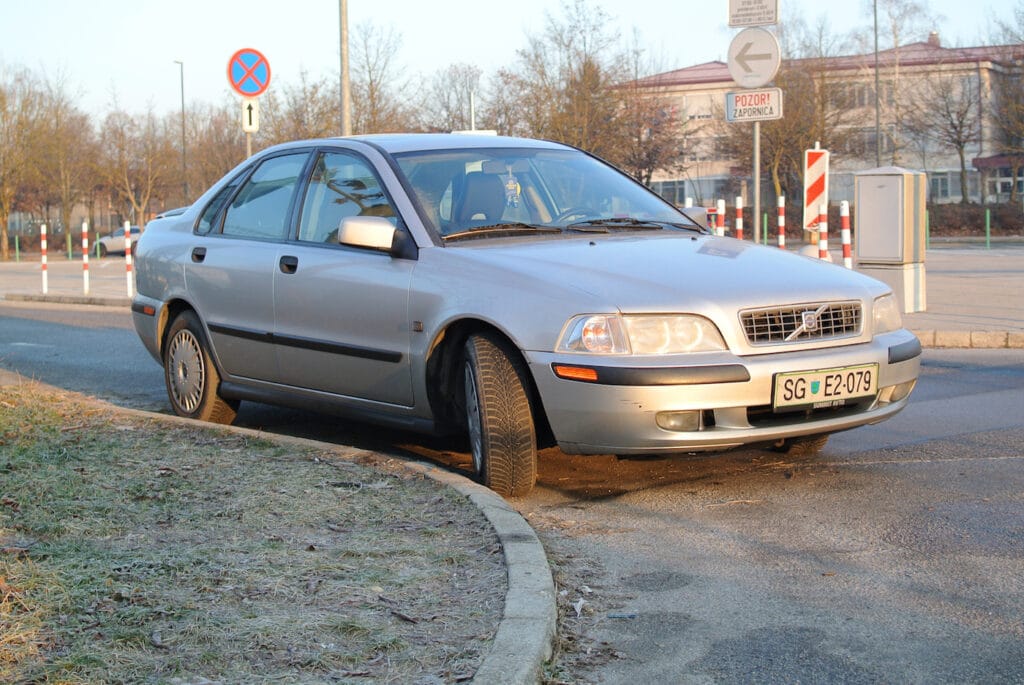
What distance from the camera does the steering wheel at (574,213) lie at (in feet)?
20.2

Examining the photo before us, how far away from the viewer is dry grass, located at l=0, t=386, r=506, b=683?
3.30 m

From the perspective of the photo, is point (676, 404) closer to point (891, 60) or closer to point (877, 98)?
point (877, 98)

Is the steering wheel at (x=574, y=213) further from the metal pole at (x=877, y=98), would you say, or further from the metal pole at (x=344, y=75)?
the metal pole at (x=877, y=98)

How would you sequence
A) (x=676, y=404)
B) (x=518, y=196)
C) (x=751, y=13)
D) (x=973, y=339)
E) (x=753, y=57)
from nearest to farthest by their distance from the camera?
(x=676, y=404), (x=518, y=196), (x=973, y=339), (x=751, y=13), (x=753, y=57)

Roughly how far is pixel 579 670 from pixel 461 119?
37507mm

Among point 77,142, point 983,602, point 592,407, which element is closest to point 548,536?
point 592,407

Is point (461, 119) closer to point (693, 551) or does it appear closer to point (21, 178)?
point (21, 178)

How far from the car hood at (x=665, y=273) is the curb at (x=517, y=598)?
892mm

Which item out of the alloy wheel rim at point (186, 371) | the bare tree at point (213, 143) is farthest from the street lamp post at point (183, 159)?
the alloy wheel rim at point (186, 371)

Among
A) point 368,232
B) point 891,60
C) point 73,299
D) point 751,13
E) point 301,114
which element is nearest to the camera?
point 368,232

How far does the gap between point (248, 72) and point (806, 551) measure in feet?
43.6

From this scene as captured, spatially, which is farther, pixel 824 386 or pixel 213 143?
pixel 213 143

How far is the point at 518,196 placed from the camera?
20.4ft

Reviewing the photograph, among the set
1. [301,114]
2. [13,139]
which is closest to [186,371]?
[301,114]
